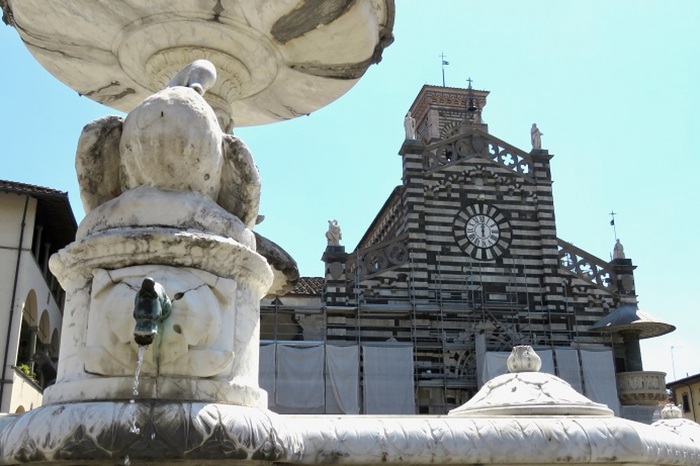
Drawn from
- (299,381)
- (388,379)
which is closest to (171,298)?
(299,381)

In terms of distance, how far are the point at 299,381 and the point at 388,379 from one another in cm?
240

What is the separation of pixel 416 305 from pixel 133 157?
20.4m

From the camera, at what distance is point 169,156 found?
2744mm

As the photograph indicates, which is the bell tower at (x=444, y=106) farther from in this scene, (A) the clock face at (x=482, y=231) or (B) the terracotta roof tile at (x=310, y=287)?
(B) the terracotta roof tile at (x=310, y=287)

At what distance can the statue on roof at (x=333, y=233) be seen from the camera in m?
23.6

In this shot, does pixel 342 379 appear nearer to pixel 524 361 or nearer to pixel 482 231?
pixel 482 231

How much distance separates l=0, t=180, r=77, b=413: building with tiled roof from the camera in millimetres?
16984

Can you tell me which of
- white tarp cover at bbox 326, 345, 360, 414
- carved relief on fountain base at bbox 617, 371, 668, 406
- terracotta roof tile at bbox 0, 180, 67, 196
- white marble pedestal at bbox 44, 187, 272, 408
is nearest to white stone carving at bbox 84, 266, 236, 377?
white marble pedestal at bbox 44, 187, 272, 408

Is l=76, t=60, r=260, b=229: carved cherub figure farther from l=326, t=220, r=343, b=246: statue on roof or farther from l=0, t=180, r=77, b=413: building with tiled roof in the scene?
l=326, t=220, r=343, b=246: statue on roof

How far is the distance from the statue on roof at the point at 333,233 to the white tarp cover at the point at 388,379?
3570mm

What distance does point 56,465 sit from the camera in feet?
7.85

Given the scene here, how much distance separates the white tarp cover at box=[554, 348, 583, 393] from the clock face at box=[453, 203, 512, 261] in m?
3.82

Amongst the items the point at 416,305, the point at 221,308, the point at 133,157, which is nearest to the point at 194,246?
the point at 221,308

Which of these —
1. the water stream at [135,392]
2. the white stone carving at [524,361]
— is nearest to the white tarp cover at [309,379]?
the white stone carving at [524,361]
